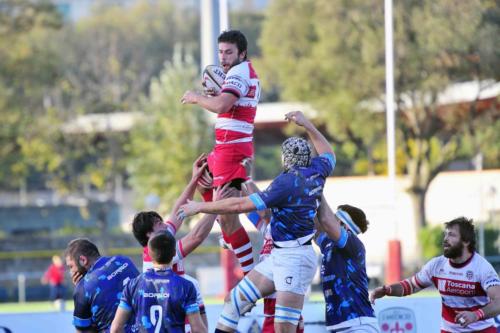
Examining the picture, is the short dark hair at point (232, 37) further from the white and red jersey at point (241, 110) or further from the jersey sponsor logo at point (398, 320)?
the jersey sponsor logo at point (398, 320)

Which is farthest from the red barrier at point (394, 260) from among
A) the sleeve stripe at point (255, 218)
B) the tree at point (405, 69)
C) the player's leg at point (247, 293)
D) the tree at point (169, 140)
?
the tree at point (169, 140)

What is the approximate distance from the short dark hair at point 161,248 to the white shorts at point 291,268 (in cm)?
123

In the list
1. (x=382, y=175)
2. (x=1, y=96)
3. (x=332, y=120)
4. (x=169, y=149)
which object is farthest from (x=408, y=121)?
(x=1, y=96)

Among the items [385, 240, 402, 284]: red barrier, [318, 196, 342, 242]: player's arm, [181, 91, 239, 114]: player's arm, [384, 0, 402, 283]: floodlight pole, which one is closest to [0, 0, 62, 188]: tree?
[384, 0, 402, 283]: floodlight pole

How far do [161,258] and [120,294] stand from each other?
1.16 m

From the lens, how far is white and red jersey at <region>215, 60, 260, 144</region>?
9156 mm

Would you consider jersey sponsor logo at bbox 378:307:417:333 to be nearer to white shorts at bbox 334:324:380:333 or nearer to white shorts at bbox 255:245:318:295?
white shorts at bbox 334:324:380:333

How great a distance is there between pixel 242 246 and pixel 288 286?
4.37ft

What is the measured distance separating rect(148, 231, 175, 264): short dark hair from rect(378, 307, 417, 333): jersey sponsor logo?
4988 millimetres

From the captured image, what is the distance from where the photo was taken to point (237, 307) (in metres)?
8.73

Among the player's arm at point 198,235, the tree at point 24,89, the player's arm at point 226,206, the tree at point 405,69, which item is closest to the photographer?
the player's arm at point 226,206

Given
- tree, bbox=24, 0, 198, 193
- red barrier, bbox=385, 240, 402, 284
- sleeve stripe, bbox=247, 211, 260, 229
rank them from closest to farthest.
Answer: sleeve stripe, bbox=247, 211, 260, 229
red barrier, bbox=385, 240, 402, 284
tree, bbox=24, 0, 198, 193

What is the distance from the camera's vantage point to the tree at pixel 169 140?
42.8m

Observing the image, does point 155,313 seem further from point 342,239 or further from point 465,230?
point 465,230
